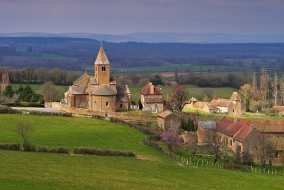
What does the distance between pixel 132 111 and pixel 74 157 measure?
3109 centimetres

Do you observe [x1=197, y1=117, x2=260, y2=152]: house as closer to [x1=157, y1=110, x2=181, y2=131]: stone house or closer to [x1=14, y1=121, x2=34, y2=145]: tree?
[x1=157, y1=110, x2=181, y2=131]: stone house

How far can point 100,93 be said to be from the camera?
68.6 m

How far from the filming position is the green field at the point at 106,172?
101 ft

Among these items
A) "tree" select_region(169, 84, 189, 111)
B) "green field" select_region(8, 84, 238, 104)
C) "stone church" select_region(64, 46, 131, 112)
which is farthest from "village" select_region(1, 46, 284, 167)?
"green field" select_region(8, 84, 238, 104)

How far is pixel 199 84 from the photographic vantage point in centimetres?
13238

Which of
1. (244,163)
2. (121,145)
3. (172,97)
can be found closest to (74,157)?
(121,145)

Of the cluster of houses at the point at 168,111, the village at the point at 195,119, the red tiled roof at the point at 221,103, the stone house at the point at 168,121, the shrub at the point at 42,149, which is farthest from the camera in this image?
the red tiled roof at the point at 221,103

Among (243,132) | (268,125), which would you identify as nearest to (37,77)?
(268,125)

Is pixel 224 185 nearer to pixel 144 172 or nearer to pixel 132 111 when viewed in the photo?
pixel 144 172

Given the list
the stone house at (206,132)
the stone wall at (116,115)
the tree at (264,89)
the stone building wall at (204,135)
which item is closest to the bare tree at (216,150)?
the stone building wall at (204,135)

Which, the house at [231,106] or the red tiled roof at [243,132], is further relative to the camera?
the house at [231,106]

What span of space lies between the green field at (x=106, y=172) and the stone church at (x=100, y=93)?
711 inches

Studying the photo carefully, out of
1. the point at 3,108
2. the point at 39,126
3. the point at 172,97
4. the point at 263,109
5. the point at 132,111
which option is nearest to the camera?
the point at 39,126

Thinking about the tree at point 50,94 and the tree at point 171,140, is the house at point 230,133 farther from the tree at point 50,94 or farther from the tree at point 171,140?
→ the tree at point 50,94
